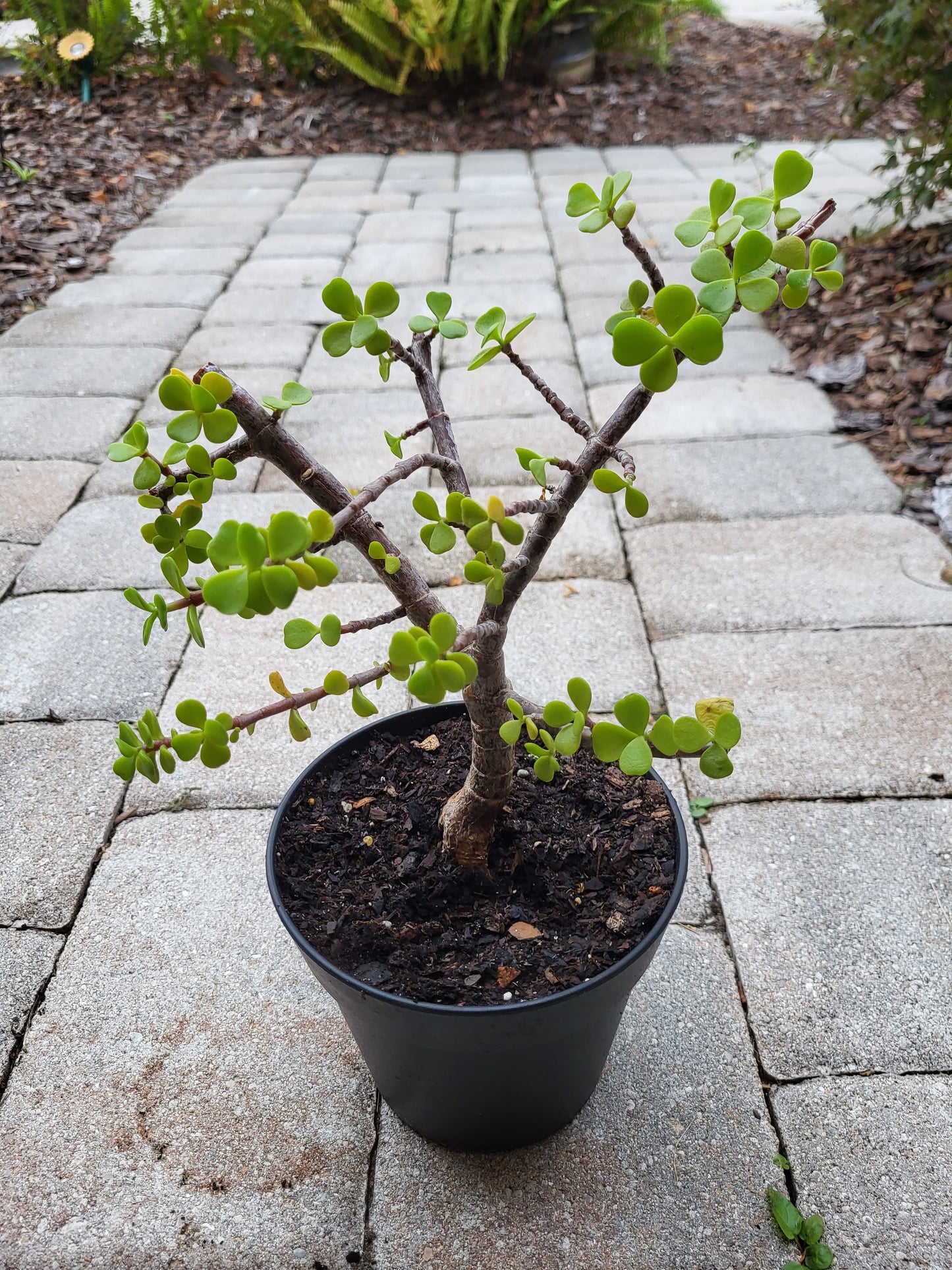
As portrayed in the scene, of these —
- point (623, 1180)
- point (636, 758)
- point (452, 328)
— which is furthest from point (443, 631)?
point (623, 1180)

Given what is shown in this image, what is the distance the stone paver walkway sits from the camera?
1.10 m

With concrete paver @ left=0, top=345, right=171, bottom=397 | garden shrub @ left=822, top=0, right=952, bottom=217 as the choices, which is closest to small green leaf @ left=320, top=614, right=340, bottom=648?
concrete paver @ left=0, top=345, right=171, bottom=397

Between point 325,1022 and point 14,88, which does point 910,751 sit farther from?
point 14,88

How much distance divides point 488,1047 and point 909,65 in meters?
3.51

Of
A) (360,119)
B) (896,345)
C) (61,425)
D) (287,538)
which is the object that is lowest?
(61,425)

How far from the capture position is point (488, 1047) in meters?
0.98

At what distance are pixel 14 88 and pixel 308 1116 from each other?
18.8ft

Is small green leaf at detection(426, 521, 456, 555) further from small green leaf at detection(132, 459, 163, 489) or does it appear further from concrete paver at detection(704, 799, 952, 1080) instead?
concrete paver at detection(704, 799, 952, 1080)

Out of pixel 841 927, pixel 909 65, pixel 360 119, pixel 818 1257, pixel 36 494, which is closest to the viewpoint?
pixel 818 1257

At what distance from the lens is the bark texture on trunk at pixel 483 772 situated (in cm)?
99

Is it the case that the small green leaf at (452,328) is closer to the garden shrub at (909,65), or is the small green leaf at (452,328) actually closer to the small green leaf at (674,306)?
the small green leaf at (674,306)

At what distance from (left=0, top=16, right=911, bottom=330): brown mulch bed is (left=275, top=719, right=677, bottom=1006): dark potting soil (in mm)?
3860

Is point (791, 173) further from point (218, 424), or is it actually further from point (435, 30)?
point (435, 30)

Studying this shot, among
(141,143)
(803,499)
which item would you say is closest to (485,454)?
(803,499)
